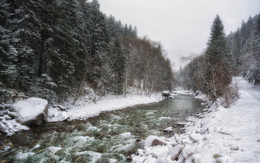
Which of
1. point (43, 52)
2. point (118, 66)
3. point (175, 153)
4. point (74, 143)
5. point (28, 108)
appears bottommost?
point (74, 143)

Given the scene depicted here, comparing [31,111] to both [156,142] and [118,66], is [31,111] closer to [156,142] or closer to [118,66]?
[156,142]

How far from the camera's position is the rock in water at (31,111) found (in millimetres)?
7671

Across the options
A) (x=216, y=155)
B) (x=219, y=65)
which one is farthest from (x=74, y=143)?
(x=219, y=65)

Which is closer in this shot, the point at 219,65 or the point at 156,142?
the point at 156,142

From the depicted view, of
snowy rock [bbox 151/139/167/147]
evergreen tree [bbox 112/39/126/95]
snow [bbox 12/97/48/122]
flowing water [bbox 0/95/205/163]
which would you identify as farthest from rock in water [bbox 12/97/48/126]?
evergreen tree [bbox 112/39/126/95]

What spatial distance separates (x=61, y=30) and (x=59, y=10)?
7.37 feet

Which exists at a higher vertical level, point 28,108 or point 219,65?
point 219,65

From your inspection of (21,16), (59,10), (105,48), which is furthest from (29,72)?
(105,48)

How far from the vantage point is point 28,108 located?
812 cm

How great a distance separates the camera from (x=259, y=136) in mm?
3504

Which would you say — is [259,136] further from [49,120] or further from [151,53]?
[151,53]

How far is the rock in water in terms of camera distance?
7.67m

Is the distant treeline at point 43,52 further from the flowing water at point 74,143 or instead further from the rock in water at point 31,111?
the flowing water at point 74,143

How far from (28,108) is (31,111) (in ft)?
1.02
